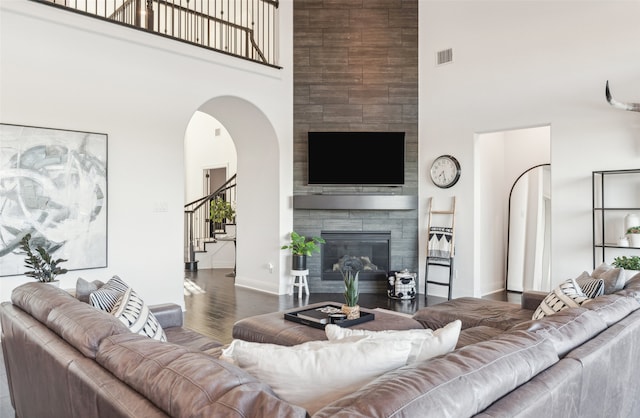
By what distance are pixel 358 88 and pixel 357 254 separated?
8.12 feet

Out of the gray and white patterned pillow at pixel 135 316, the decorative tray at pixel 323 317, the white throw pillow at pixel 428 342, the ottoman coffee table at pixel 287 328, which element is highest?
the white throw pillow at pixel 428 342

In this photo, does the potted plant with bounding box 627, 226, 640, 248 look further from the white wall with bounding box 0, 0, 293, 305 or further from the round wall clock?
the white wall with bounding box 0, 0, 293, 305

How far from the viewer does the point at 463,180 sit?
20.5ft

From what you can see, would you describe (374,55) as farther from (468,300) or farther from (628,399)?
(628,399)

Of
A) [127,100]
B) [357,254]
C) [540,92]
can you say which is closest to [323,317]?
[127,100]

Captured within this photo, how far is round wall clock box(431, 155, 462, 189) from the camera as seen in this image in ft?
20.7

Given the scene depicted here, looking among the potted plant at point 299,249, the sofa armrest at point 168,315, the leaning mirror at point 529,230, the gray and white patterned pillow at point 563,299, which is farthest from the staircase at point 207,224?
the gray and white patterned pillow at point 563,299

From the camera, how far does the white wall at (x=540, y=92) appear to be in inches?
195

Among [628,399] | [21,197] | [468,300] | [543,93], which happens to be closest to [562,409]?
[628,399]

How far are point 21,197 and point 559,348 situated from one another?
4.50 metres

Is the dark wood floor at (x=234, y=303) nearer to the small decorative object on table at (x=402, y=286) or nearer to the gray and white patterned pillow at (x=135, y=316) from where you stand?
the small decorative object on table at (x=402, y=286)

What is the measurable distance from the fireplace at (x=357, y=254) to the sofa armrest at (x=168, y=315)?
3632 millimetres

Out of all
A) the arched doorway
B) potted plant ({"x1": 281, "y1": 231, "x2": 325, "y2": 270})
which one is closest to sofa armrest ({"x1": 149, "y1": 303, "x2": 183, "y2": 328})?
potted plant ({"x1": 281, "y1": 231, "x2": 325, "y2": 270})

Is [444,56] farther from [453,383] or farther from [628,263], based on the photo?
[453,383]
